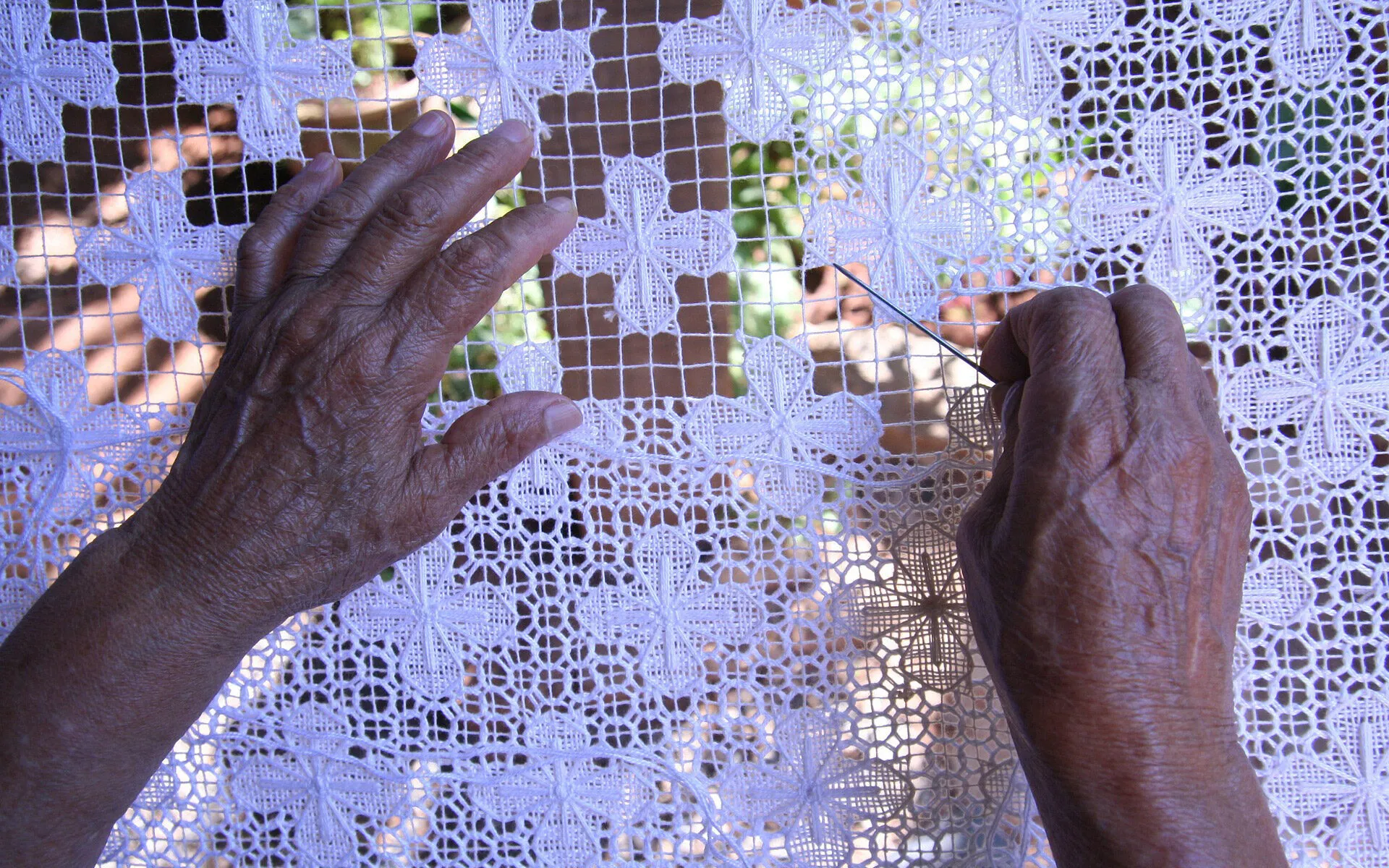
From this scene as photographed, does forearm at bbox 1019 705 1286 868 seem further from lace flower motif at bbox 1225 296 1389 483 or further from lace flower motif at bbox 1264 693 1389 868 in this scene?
lace flower motif at bbox 1225 296 1389 483

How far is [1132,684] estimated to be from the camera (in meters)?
0.83

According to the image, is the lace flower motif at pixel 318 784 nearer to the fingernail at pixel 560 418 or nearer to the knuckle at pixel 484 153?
the fingernail at pixel 560 418

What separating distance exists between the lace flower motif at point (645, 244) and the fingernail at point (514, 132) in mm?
115

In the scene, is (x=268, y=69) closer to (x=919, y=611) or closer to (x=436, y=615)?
(x=436, y=615)

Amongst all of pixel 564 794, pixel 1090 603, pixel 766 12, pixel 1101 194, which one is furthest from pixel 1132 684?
pixel 766 12

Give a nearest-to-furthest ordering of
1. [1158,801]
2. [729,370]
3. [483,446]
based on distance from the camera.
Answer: [1158,801], [483,446], [729,370]

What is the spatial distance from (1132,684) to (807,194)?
66 cm

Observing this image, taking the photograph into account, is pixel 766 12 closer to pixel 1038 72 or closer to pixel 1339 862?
pixel 1038 72

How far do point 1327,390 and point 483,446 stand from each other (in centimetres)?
100

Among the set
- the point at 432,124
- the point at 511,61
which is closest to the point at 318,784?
the point at 432,124

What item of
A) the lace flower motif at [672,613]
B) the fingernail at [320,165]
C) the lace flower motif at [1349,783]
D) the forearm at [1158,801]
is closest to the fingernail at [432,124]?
the fingernail at [320,165]

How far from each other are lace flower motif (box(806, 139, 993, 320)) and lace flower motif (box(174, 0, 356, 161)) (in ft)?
2.18

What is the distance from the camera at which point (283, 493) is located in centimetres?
92

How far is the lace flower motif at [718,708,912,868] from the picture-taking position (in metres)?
1.06
